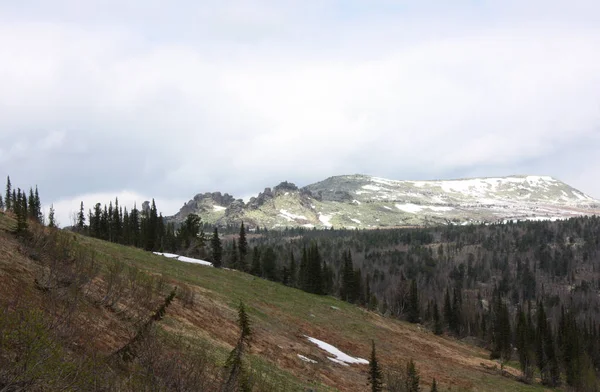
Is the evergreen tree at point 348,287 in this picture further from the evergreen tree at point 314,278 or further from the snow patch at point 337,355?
the snow patch at point 337,355

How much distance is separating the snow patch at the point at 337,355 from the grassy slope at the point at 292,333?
102cm

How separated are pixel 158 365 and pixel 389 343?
150 feet

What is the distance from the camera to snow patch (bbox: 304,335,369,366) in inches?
1350

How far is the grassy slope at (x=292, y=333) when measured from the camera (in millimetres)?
22922

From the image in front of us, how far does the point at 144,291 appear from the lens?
69.9ft

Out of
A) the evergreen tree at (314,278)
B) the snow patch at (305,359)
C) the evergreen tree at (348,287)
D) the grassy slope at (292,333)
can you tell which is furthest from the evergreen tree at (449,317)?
the snow patch at (305,359)

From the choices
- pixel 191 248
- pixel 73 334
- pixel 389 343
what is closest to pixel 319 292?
pixel 191 248

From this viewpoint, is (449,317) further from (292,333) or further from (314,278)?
(292,333)

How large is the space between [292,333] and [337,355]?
402 cm

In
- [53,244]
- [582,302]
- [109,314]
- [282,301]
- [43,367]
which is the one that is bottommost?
[582,302]

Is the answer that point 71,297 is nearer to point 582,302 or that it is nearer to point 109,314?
point 109,314

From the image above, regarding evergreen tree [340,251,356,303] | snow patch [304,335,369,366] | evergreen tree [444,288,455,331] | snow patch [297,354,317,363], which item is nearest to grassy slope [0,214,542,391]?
snow patch [297,354,317,363]

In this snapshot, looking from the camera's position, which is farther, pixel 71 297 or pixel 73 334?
pixel 71 297

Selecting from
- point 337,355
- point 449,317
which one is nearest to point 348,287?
point 449,317
